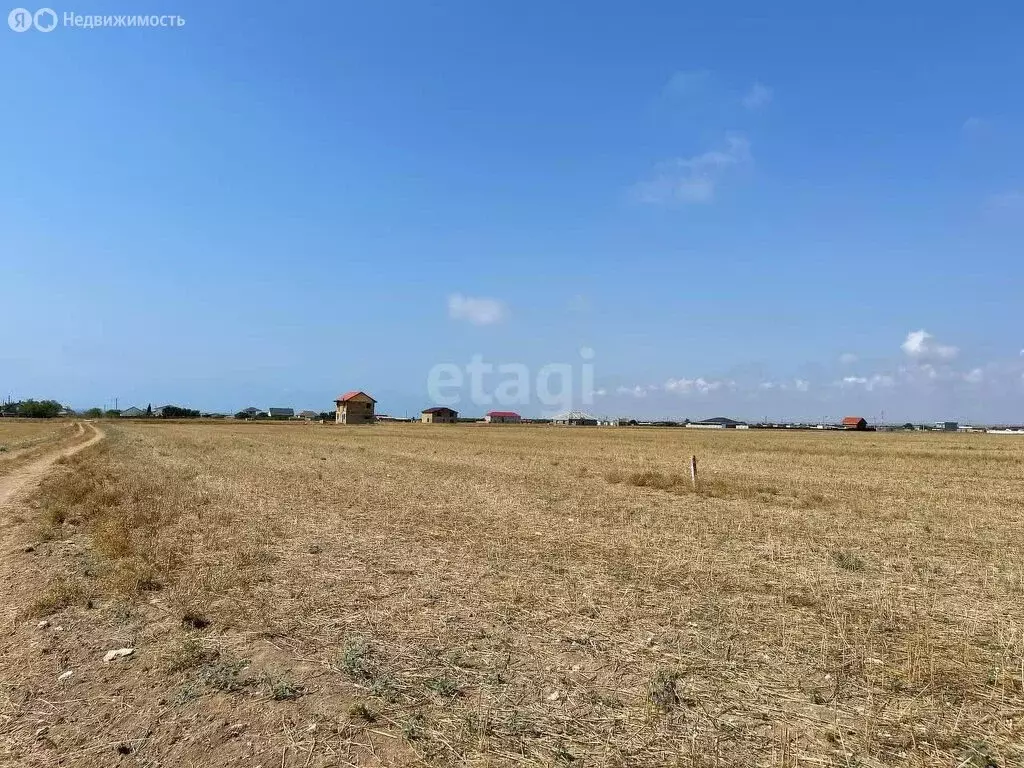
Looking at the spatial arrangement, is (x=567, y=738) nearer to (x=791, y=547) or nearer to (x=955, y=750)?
(x=955, y=750)

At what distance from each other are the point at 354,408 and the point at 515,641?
5400 inches

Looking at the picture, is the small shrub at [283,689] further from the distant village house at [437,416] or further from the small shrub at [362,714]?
the distant village house at [437,416]

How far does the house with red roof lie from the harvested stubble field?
411ft

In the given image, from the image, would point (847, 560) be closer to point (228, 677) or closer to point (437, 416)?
point (228, 677)

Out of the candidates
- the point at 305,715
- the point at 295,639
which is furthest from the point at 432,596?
the point at 305,715

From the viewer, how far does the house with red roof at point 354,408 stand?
13712cm

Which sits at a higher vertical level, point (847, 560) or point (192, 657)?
point (847, 560)

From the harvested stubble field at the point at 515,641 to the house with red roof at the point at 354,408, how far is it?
4937 inches

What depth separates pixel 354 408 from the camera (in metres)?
139

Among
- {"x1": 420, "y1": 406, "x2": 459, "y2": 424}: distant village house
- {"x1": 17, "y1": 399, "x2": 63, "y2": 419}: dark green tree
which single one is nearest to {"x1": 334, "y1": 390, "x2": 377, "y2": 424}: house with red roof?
{"x1": 420, "y1": 406, "x2": 459, "y2": 424}: distant village house

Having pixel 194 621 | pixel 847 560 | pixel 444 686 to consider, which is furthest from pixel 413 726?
pixel 847 560

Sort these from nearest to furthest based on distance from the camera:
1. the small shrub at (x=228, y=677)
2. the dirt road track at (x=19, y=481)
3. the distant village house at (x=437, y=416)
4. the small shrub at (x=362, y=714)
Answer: the small shrub at (x=362, y=714)
the small shrub at (x=228, y=677)
the dirt road track at (x=19, y=481)
the distant village house at (x=437, y=416)

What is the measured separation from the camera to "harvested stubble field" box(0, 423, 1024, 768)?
4.55 meters

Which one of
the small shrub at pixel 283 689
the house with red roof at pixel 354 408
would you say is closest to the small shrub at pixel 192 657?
the small shrub at pixel 283 689
